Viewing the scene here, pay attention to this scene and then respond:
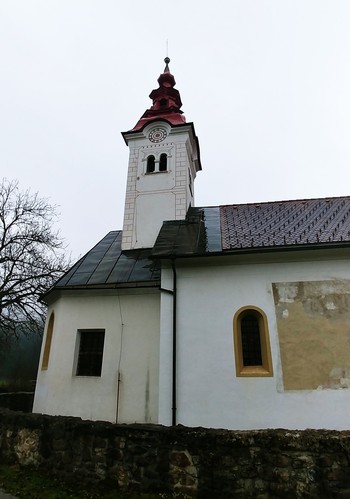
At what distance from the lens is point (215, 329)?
27.9ft

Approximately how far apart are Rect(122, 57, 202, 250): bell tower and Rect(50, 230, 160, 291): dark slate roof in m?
1.06

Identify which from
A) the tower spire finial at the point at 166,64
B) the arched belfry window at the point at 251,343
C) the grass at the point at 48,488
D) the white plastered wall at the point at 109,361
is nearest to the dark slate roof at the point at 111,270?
the white plastered wall at the point at 109,361

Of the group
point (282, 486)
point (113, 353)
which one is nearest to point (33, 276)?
point (113, 353)

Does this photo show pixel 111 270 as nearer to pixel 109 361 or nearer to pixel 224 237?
pixel 109 361

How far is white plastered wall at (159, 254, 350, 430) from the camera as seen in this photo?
754 centimetres

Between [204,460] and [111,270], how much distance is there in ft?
25.4

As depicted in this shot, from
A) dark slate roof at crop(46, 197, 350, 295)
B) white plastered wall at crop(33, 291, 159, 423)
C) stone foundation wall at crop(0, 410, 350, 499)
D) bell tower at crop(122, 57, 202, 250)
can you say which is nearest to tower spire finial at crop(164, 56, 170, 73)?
bell tower at crop(122, 57, 202, 250)

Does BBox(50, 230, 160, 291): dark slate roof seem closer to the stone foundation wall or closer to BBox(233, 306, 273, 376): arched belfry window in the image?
BBox(233, 306, 273, 376): arched belfry window

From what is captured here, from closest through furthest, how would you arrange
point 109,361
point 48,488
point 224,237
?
point 48,488 → point 109,361 → point 224,237

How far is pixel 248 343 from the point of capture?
8.54m

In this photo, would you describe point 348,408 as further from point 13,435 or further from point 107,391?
point 13,435

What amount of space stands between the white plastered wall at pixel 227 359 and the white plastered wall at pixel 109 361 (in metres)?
1.41

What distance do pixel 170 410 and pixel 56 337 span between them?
461cm

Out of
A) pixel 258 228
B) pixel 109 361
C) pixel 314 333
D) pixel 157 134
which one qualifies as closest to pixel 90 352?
pixel 109 361
